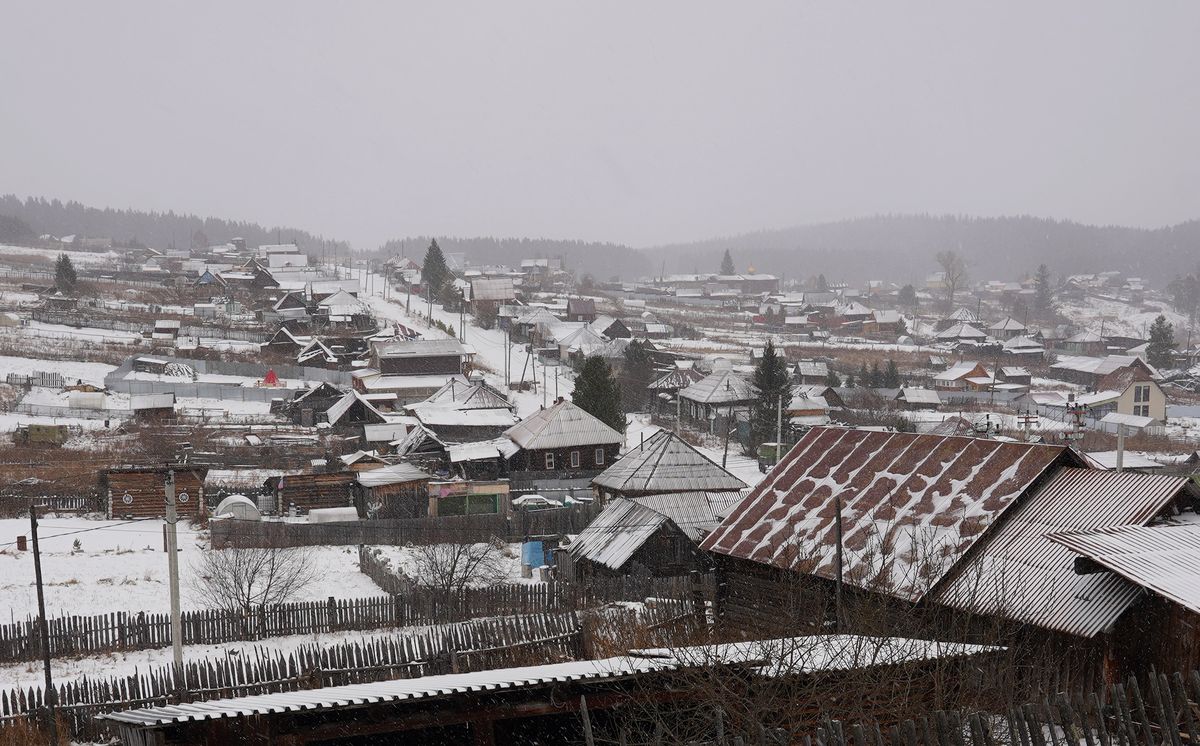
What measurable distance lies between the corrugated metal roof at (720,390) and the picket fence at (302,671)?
38.6m

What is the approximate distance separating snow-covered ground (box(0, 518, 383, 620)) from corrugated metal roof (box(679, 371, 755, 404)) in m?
29.4

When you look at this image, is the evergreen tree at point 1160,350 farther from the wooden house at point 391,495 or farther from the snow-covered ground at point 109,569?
the snow-covered ground at point 109,569

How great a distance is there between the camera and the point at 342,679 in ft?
56.3

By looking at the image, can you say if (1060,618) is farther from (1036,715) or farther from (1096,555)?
(1036,715)

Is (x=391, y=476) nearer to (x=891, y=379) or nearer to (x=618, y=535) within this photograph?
(x=618, y=535)

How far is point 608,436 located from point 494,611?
66.4ft

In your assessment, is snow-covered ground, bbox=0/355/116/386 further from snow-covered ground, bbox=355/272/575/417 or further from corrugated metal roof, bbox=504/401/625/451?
corrugated metal roof, bbox=504/401/625/451

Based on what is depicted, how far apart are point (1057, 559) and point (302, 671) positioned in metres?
11.8

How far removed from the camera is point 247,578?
24.7 m

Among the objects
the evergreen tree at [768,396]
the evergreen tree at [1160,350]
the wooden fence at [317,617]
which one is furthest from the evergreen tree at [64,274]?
the evergreen tree at [1160,350]

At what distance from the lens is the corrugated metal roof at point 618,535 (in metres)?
27.0

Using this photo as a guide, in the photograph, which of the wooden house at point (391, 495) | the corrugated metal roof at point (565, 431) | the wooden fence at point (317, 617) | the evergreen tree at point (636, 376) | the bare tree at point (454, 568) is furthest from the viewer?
the evergreen tree at point (636, 376)

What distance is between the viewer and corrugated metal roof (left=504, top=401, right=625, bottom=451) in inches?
1715

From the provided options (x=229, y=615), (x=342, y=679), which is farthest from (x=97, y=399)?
(x=342, y=679)
